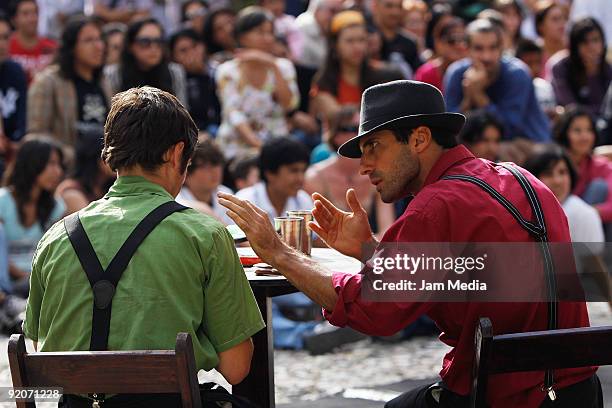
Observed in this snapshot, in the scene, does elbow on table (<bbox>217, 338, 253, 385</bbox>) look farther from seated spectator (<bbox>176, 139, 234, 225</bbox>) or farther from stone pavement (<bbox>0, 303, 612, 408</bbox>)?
seated spectator (<bbox>176, 139, 234, 225</bbox>)

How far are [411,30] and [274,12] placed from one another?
149 centimetres

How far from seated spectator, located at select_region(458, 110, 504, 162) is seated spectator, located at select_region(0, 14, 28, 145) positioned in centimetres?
350

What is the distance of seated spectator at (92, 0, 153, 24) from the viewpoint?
11.3m

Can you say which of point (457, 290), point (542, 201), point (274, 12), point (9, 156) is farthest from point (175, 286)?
point (274, 12)

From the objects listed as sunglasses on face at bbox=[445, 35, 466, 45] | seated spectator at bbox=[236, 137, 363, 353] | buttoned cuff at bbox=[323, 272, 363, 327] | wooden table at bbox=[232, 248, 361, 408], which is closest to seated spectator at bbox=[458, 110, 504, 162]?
seated spectator at bbox=[236, 137, 363, 353]

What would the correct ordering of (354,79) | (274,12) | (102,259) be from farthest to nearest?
(274,12) < (354,79) < (102,259)

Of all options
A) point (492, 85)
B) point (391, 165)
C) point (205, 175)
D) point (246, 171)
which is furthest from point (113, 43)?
point (391, 165)

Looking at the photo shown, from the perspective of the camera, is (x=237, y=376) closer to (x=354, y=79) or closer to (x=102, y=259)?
(x=102, y=259)

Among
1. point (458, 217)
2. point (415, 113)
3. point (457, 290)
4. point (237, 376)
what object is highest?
point (415, 113)

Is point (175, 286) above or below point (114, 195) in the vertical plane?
below

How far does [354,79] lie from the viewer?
974 centimetres

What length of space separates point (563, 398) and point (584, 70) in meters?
7.20

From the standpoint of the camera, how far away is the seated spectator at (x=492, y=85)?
918cm

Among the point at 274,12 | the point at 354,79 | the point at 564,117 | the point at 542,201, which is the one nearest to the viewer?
the point at 542,201
